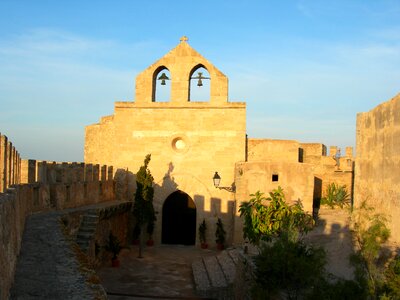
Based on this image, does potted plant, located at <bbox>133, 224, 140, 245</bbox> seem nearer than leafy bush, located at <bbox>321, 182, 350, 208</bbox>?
Yes

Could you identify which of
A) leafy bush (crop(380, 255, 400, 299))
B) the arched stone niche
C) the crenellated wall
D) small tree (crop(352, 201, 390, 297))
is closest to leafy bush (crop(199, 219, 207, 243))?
the crenellated wall

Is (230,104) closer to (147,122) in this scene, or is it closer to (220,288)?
(147,122)

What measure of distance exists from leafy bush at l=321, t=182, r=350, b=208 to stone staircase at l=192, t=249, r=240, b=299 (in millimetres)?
5108

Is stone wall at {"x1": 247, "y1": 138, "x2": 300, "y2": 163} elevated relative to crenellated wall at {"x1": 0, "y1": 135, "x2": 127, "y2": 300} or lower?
elevated

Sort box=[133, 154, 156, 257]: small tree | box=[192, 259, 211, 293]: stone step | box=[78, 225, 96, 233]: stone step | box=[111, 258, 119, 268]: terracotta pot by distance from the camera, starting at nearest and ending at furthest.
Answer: box=[192, 259, 211, 293]: stone step → box=[78, 225, 96, 233]: stone step → box=[111, 258, 119, 268]: terracotta pot → box=[133, 154, 156, 257]: small tree

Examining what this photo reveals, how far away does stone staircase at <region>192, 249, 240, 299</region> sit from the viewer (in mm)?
12672

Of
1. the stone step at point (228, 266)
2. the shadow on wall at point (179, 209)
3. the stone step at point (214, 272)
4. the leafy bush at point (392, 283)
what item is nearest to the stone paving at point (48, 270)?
the leafy bush at point (392, 283)

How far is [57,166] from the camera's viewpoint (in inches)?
562

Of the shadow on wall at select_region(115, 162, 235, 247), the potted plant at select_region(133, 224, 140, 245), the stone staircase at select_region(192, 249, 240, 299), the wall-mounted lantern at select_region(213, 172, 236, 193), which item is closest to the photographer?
the stone staircase at select_region(192, 249, 240, 299)

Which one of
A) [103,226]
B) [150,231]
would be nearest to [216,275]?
[103,226]

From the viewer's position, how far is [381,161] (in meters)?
12.8

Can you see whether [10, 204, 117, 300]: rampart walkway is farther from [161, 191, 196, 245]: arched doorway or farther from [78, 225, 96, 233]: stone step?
[161, 191, 196, 245]: arched doorway

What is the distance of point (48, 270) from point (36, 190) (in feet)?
19.3

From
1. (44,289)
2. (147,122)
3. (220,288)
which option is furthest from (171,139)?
(44,289)
